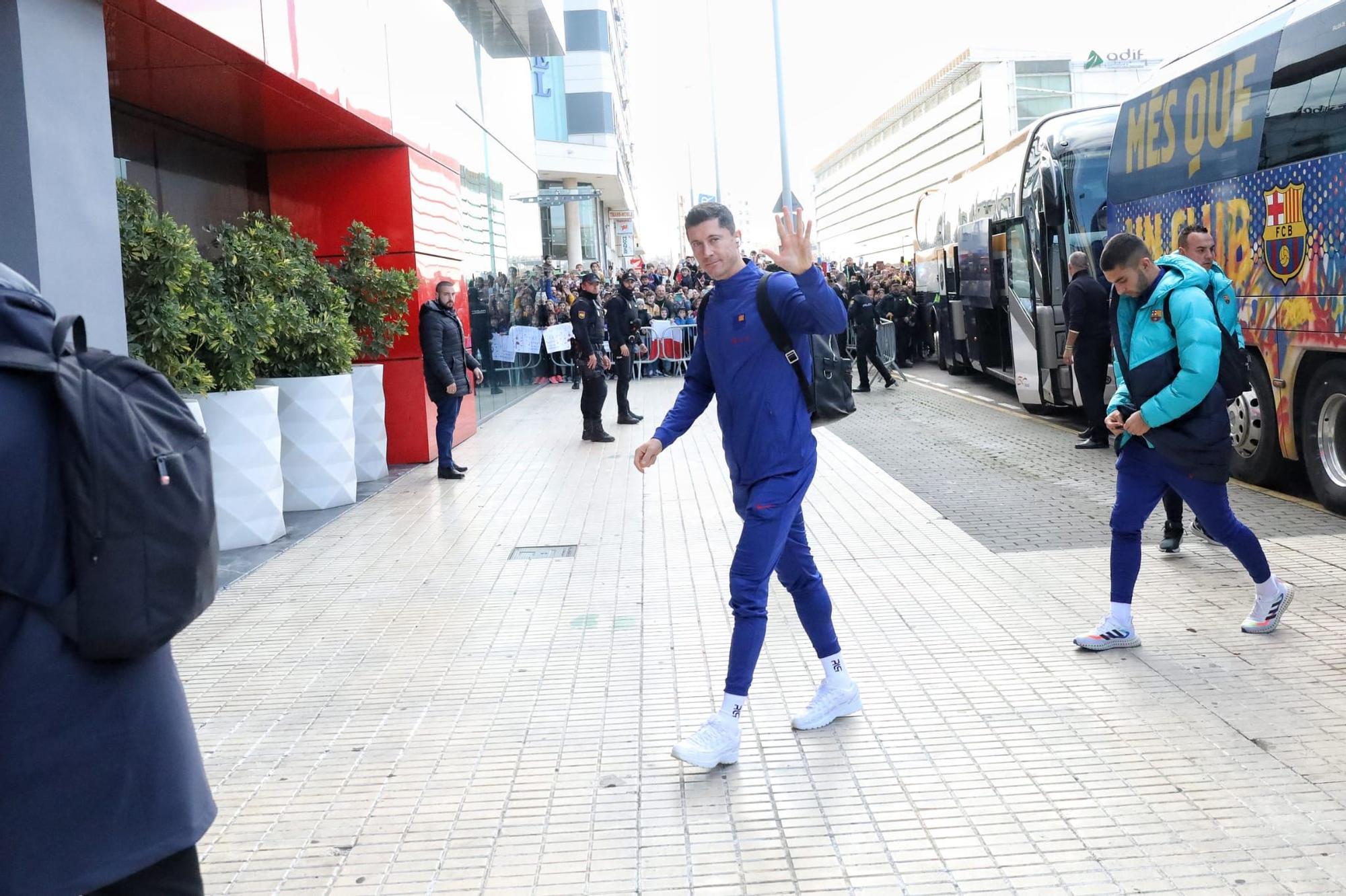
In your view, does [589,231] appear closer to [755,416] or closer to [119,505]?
[755,416]

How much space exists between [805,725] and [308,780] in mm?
1778

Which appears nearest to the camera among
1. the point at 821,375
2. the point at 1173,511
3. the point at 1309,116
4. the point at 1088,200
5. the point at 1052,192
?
the point at 821,375

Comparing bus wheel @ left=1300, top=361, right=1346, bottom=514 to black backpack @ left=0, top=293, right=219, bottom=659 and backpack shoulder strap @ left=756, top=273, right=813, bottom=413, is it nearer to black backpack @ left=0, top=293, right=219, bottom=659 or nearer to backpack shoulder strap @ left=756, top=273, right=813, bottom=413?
backpack shoulder strap @ left=756, top=273, right=813, bottom=413

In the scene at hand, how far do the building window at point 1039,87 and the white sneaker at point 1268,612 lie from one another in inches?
4535

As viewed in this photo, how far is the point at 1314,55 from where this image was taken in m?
8.38

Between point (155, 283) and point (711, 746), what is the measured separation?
5033mm

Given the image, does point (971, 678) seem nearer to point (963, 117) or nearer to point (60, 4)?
point (60, 4)

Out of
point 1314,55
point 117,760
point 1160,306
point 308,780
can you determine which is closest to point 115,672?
point 117,760

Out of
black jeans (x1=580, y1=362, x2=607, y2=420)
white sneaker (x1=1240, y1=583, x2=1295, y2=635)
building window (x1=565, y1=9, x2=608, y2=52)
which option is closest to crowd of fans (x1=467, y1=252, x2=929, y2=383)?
black jeans (x1=580, y1=362, x2=607, y2=420)

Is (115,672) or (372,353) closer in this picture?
(115,672)

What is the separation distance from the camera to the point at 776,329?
4.49 meters

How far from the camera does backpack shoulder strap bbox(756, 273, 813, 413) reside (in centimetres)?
449

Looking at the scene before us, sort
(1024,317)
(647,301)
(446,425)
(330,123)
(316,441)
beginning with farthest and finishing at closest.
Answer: (647,301), (1024,317), (446,425), (330,123), (316,441)

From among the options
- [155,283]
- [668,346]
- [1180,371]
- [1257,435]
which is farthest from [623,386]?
[1180,371]
